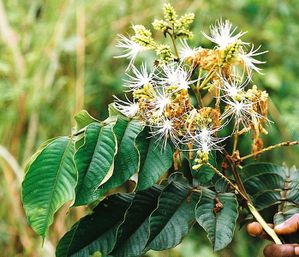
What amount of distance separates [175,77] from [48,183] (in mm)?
175

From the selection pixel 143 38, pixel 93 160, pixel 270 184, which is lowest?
pixel 270 184

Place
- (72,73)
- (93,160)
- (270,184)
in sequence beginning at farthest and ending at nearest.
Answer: (72,73) < (270,184) < (93,160)

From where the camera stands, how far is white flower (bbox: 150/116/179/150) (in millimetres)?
627

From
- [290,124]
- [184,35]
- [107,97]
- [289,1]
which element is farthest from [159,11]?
[184,35]

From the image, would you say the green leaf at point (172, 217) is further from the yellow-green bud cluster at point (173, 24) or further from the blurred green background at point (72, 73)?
the blurred green background at point (72, 73)

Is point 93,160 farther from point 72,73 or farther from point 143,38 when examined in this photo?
point 72,73

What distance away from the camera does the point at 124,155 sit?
65 centimetres

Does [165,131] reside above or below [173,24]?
below

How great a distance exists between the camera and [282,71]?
214 cm

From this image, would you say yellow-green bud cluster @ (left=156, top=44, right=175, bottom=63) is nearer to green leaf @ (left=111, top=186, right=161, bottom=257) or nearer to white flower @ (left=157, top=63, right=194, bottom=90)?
white flower @ (left=157, top=63, right=194, bottom=90)

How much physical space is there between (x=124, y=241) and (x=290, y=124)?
3.51 ft

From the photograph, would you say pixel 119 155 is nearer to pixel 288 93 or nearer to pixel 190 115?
pixel 190 115

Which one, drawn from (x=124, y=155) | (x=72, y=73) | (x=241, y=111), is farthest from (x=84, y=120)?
(x=72, y=73)

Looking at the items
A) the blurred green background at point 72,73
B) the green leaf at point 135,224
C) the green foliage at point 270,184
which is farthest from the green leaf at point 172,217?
the blurred green background at point 72,73
